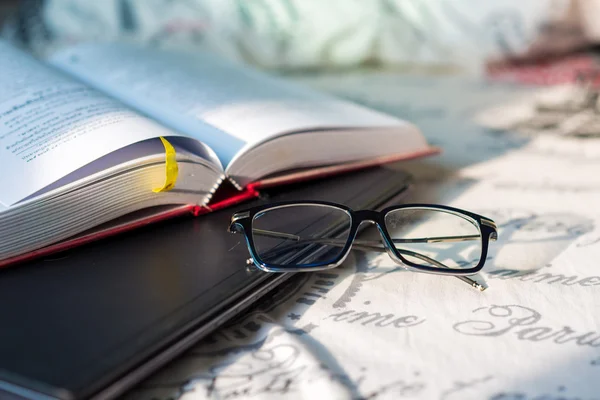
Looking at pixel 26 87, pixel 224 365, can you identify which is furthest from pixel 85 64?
pixel 224 365

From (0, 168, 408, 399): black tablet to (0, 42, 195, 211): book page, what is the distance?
0.19 feet

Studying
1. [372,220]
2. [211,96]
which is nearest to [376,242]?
[372,220]

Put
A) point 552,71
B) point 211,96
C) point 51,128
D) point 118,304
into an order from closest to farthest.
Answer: point 118,304 → point 51,128 → point 211,96 → point 552,71

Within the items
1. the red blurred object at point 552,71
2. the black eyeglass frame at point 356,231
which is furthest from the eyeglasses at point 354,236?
the red blurred object at point 552,71

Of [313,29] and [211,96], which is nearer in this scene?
[211,96]

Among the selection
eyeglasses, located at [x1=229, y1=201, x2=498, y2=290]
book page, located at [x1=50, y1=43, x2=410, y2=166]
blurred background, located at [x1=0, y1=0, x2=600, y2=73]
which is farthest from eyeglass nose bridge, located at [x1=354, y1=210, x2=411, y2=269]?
blurred background, located at [x1=0, y1=0, x2=600, y2=73]

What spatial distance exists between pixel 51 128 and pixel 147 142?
72 millimetres

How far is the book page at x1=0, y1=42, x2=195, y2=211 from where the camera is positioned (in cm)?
46

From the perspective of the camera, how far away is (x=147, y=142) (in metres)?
0.50

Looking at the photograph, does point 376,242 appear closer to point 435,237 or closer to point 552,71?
point 435,237

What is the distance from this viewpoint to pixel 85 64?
2.42ft

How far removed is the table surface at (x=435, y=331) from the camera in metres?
0.38

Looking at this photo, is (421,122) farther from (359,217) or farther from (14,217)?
(14,217)

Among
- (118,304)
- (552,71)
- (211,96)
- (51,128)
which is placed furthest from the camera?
(552,71)
